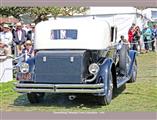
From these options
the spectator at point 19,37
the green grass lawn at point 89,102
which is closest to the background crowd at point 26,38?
the spectator at point 19,37

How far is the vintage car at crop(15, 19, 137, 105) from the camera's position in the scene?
9.05 metres

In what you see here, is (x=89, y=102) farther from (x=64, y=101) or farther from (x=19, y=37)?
(x=19, y=37)

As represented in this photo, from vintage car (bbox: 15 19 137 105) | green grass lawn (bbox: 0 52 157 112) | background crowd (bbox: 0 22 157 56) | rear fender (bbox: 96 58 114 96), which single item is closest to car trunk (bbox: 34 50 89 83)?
vintage car (bbox: 15 19 137 105)

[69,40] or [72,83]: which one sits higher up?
[69,40]

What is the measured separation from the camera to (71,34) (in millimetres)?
9828

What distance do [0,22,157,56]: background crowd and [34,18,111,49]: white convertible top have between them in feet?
6.80

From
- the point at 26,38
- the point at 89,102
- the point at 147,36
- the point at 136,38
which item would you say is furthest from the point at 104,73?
the point at 147,36

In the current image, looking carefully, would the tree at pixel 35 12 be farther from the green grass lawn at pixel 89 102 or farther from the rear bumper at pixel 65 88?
the rear bumper at pixel 65 88

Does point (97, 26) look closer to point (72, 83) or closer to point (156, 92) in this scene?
point (72, 83)

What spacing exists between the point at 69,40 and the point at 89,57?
1.89ft

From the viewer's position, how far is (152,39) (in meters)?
25.0

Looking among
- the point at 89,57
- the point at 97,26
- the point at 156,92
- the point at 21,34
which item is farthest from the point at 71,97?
the point at 21,34

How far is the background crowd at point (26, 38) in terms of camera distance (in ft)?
45.0

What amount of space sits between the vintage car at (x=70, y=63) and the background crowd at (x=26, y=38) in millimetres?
2256
